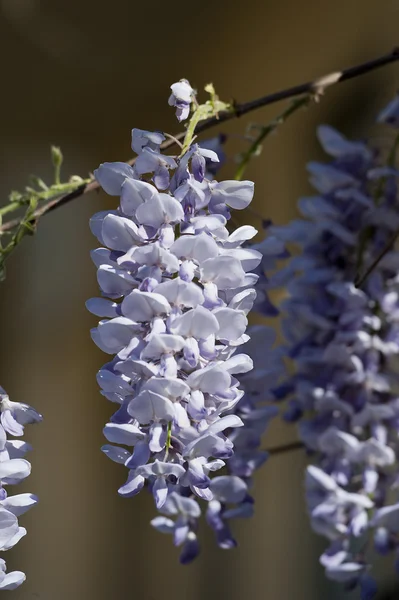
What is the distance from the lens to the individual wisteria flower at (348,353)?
729 millimetres

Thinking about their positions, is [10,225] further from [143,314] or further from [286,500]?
[286,500]

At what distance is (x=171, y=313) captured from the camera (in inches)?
17.1

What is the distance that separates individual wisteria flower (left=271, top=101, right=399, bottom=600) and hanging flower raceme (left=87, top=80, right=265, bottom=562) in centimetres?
29

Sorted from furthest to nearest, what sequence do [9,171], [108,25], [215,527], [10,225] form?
[9,171]
[108,25]
[215,527]
[10,225]

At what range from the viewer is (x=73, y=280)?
251 centimetres

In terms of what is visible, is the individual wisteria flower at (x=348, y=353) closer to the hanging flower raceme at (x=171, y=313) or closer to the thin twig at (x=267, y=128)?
the thin twig at (x=267, y=128)

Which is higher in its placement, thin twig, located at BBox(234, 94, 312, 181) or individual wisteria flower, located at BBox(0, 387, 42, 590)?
thin twig, located at BBox(234, 94, 312, 181)

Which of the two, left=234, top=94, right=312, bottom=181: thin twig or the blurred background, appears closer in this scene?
A: left=234, top=94, right=312, bottom=181: thin twig

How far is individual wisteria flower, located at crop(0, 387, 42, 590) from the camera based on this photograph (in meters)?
0.49

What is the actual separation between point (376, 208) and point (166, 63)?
5.58 feet

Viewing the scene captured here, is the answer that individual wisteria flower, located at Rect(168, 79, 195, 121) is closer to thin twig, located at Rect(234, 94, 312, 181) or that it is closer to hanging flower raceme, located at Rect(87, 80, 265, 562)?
hanging flower raceme, located at Rect(87, 80, 265, 562)

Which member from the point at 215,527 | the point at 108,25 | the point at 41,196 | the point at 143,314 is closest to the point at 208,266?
the point at 143,314

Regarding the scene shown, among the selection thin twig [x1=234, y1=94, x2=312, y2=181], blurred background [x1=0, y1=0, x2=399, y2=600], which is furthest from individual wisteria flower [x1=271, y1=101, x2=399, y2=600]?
blurred background [x1=0, y1=0, x2=399, y2=600]

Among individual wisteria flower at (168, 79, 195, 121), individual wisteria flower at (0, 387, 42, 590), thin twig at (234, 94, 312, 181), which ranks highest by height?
thin twig at (234, 94, 312, 181)
